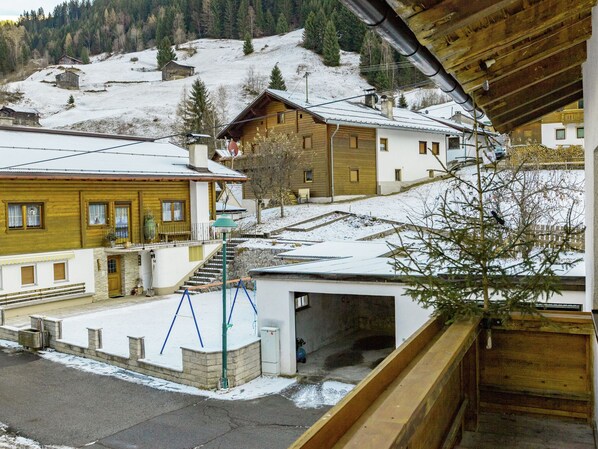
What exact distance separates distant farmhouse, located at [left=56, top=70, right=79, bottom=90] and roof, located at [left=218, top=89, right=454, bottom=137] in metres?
59.2

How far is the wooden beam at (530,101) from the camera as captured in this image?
649cm

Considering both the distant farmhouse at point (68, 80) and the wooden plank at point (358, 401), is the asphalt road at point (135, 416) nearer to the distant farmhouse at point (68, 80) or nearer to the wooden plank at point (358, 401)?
the wooden plank at point (358, 401)

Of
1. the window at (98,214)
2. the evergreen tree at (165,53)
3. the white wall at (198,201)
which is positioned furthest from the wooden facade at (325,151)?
the evergreen tree at (165,53)

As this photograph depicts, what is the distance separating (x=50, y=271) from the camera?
1962 cm

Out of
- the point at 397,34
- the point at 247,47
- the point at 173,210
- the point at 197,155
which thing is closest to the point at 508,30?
the point at 397,34

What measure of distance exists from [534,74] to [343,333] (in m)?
10.6

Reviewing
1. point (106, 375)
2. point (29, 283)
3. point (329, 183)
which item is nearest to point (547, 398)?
point (106, 375)

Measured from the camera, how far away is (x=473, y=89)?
501cm

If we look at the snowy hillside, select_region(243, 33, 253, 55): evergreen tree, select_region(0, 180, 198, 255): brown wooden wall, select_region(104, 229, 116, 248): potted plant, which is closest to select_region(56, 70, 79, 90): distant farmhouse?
the snowy hillside

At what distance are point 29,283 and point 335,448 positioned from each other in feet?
63.9

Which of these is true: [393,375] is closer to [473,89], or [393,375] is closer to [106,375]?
[473,89]

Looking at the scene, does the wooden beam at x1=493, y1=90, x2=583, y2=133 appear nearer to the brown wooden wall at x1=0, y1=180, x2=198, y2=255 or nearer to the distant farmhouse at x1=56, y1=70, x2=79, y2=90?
the brown wooden wall at x1=0, y1=180, x2=198, y2=255

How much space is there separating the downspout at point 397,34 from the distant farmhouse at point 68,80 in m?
90.2

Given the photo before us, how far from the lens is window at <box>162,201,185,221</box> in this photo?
934 inches
